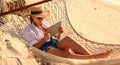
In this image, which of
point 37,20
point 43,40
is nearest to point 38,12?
point 37,20

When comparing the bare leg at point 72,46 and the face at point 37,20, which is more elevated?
the face at point 37,20

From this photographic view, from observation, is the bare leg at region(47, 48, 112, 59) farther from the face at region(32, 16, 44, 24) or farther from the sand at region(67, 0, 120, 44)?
the sand at region(67, 0, 120, 44)

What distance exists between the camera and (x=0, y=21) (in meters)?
4.48

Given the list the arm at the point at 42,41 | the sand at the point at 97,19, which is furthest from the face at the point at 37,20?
the sand at the point at 97,19

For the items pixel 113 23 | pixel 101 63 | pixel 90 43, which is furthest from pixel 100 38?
pixel 101 63

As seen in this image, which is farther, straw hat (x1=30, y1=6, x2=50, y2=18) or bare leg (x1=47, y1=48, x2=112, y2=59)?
straw hat (x1=30, y1=6, x2=50, y2=18)

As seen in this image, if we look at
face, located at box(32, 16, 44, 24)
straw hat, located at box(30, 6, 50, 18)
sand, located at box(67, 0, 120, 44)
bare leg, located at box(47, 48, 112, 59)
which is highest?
straw hat, located at box(30, 6, 50, 18)

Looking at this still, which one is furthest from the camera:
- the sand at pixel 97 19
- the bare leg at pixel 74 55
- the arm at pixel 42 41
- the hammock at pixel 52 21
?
the sand at pixel 97 19

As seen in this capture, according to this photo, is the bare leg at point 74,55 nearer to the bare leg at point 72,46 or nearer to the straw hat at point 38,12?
the bare leg at point 72,46

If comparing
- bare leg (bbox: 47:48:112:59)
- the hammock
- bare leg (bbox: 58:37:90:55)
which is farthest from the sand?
bare leg (bbox: 47:48:112:59)

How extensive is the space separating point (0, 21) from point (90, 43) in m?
1.37

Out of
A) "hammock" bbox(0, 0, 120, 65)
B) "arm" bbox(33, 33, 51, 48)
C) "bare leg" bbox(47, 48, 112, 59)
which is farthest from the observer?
"arm" bbox(33, 33, 51, 48)

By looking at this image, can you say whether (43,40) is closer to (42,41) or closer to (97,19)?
(42,41)

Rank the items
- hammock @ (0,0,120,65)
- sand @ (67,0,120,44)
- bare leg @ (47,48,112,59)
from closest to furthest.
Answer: hammock @ (0,0,120,65), bare leg @ (47,48,112,59), sand @ (67,0,120,44)
